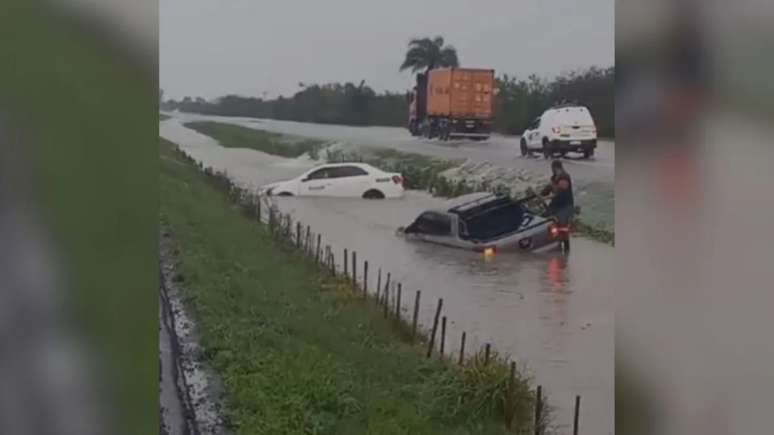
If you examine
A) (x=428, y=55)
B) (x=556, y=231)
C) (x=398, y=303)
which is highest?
(x=428, y=55)

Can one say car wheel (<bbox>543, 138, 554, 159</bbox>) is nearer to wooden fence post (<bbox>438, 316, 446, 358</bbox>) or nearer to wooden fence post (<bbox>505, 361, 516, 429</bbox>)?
wooden fence post (<bbox>438, 316, 446, 358</bbox>)

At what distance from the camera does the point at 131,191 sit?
2.54 metres

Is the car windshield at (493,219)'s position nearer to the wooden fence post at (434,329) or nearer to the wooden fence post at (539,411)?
the wooden fence post at (434,329)

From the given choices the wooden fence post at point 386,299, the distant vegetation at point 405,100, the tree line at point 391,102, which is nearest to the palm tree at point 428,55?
the distant vegetation at point 405,100

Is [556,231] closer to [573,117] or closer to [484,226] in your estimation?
[484,226]

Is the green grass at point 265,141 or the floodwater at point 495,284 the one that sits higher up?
the green grass at point 265,141

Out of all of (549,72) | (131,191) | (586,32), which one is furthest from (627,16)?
(131,191)

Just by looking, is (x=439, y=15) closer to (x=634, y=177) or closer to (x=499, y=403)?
(x=634, y=177)

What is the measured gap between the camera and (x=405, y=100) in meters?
2.62

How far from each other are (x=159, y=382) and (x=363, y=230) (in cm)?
78

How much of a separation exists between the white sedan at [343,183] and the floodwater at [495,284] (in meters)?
0.03

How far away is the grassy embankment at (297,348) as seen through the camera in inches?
98.6

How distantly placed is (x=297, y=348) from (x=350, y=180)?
55 cm

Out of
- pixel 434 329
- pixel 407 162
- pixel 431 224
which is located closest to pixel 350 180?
pixel 407 162
